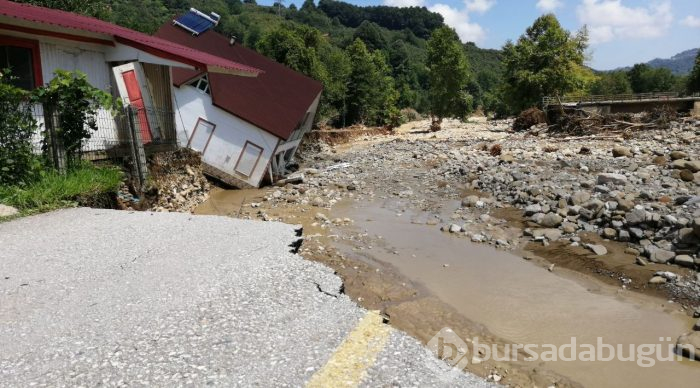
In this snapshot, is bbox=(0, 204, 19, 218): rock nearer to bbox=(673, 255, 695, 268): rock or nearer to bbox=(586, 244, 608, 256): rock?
bbox=(586, 244, 608, 256): rock

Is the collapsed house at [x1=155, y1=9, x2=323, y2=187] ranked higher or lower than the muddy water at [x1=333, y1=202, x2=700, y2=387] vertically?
higher

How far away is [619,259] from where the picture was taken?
9.55 meters

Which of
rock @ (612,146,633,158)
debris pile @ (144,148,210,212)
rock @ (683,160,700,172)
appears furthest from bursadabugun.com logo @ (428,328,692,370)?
rock @ (612,146,633,158)

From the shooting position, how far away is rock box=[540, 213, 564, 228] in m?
11.7

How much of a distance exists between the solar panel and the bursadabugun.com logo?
17599 millimetres

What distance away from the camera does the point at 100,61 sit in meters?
11.3

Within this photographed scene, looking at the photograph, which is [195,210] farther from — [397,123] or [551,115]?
[397,123]

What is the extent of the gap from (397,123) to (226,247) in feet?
135

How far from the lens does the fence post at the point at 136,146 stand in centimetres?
A: 970

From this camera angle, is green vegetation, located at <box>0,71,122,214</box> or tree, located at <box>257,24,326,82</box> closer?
green vegetation, located at <box>0,71,122,214</box>

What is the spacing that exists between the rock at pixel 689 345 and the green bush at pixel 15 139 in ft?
31.6

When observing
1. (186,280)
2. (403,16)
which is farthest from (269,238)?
(403,16)

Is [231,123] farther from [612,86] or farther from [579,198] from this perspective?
[612,86]

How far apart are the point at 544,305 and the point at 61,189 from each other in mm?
8051
